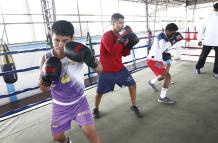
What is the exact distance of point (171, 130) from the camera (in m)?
2.30

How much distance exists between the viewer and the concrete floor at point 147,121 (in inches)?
87.0

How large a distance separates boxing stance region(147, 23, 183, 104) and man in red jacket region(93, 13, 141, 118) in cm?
62

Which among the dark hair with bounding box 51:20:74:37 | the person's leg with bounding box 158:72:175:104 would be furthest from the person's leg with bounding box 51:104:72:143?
the person's leg with bounding box 158:72:175:104

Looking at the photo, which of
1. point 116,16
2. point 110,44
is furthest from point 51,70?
point 116,16

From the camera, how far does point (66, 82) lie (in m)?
1.52

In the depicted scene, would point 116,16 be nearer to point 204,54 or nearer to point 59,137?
point 59,137

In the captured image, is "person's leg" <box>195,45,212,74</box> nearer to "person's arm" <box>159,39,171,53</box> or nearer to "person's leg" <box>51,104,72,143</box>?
"person's arm" <box>159,39,171,53</box>

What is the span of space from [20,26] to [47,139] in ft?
36.2

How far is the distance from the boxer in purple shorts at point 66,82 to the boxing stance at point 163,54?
1.69m

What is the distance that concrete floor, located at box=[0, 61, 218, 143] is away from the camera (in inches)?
87.0

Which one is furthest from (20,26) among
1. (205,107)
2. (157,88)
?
(205,107)

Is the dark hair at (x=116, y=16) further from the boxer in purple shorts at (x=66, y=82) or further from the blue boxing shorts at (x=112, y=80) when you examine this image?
the boxer in purple shorts at (x=66, y=82)

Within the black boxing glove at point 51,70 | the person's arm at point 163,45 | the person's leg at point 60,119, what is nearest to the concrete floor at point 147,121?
the person's leg at point 60,119

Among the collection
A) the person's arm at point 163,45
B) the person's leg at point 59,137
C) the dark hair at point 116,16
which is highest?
the dark hair at point 116,16
